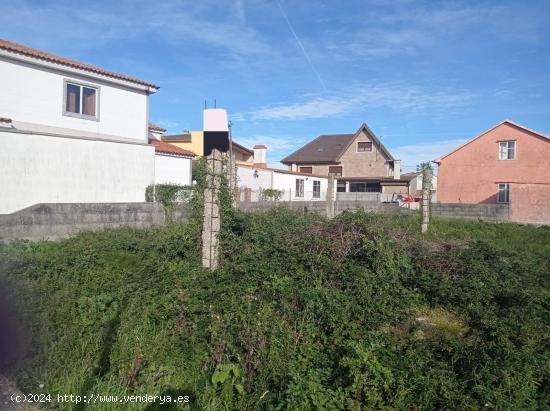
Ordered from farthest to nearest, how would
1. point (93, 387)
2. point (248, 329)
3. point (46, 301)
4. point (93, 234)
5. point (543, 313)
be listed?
point (93, 234), point (46, 301), point (543, 313), point (248, 329), point (93, 387)

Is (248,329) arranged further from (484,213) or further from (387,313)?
(484,213)

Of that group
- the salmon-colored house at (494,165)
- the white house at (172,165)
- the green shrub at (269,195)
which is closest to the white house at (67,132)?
the white house at (172,165)

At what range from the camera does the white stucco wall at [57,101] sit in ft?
44.5

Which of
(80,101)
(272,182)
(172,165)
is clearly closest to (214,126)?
(80,101)

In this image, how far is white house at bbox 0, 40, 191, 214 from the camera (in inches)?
454

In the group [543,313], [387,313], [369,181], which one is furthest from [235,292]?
[369,181]

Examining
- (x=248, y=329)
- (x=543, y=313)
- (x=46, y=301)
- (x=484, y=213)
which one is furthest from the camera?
(x=484, y=213)

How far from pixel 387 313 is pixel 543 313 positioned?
69.5 inches

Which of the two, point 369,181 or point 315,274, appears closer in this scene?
point 315,274

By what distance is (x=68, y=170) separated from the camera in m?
12.5

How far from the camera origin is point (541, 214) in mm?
18547

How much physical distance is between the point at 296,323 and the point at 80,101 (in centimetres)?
1427

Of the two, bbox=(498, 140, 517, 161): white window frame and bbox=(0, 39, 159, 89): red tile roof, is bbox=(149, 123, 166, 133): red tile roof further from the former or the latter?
bbox=(498, 140, 517, 161): white window frame

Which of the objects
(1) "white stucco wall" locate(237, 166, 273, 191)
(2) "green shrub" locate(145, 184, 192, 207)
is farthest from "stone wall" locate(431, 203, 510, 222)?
(2) "green shrub" locate(145, 184, 192, 207)
